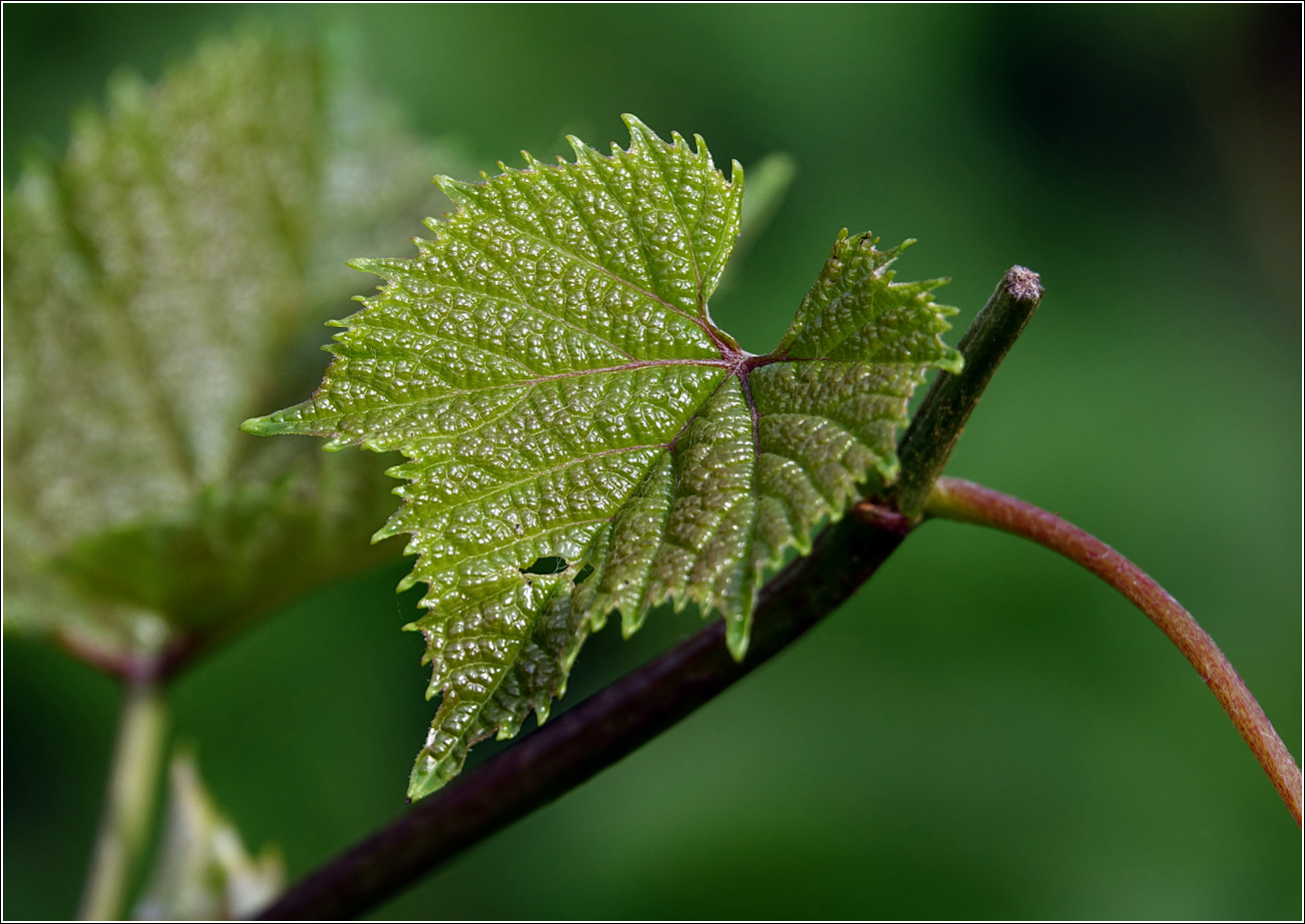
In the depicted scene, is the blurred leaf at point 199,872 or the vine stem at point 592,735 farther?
the blurred leaf at point 199,872

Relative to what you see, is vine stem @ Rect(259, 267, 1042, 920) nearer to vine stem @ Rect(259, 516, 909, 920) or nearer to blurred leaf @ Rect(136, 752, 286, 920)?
vine stem @ Rect(259, 516, 909, 920)

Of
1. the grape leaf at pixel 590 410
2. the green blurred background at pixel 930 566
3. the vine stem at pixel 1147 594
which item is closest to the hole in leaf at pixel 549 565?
the grape leaf at pixel 590 410

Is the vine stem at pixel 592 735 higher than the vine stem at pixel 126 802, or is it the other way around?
the vine stem at pixel 592 735

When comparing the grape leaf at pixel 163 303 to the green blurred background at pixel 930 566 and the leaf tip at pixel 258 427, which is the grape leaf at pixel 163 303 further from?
the leaf tip at pixel 258 427

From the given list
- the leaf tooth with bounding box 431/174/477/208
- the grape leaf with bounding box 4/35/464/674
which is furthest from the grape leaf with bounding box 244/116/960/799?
the grape leaf with bounding box 4/35/464/674

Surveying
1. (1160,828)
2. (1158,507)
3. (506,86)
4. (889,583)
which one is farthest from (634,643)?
(506,86)

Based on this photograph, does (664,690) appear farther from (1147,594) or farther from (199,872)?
(199,872)

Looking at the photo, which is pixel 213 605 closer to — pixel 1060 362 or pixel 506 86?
pixel 506 86
